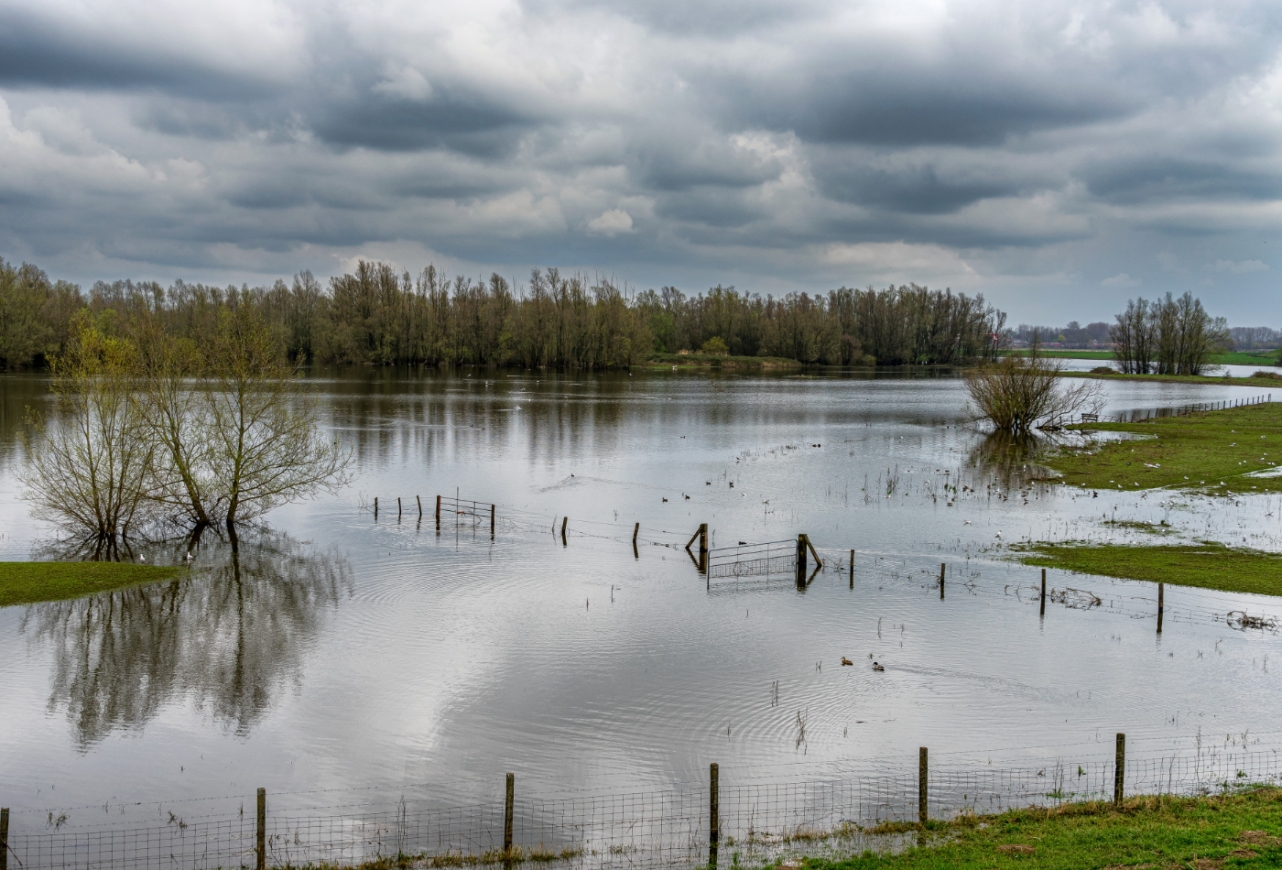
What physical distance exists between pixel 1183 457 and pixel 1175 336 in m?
145

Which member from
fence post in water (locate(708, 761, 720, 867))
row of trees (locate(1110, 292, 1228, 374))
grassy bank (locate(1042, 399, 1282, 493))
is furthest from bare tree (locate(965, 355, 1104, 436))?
row of trees (locate(1110, 292, 1228, 374))

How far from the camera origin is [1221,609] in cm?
2972

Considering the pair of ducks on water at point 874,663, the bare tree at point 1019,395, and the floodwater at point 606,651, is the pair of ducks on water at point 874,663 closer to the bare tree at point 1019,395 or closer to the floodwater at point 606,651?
the floodwater at point 606,651

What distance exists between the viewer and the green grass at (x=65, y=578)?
102ft

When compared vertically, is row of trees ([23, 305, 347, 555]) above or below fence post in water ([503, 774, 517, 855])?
above

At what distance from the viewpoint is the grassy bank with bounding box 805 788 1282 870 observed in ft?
44.9

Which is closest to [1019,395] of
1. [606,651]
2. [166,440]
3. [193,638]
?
[606,651]

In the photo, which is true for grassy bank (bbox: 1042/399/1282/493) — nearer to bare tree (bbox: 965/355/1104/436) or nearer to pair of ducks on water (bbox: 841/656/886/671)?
bare tree (bbox: 965/355/1104/436)

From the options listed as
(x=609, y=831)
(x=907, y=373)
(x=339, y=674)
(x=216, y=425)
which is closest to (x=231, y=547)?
(x=216, y=425)

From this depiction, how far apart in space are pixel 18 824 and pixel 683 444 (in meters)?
57.3

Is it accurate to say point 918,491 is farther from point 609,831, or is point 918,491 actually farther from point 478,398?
point 478,398

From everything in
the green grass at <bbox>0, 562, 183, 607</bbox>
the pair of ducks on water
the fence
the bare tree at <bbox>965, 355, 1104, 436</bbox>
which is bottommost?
the fence

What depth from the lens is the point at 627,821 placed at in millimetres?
17500

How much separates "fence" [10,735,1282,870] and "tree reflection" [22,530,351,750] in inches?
187
